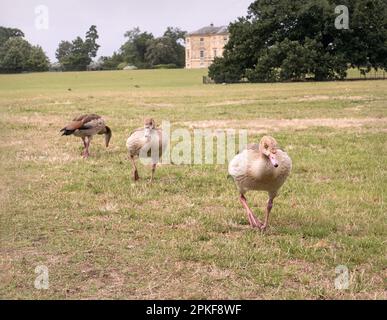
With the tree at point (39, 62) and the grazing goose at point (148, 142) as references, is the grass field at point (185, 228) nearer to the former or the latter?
the grazing goose at point (148, 142)

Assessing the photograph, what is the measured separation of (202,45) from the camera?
380 ft

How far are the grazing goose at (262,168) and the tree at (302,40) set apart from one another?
48.2 metres

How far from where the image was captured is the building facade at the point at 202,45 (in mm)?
109688

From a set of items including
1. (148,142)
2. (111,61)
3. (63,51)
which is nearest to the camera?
(148,142)

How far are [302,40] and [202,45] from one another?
59.9m

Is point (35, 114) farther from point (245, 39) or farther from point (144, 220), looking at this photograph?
point (245, 39)

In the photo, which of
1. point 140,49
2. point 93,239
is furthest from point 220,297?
point 140,49

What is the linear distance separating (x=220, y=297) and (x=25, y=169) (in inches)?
294

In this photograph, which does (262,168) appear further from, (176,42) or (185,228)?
(176,42)

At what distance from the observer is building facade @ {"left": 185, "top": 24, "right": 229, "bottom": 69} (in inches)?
4318

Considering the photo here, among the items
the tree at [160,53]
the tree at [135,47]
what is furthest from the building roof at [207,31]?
the tree at [135,47]

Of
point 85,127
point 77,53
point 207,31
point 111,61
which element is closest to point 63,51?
point 77,53

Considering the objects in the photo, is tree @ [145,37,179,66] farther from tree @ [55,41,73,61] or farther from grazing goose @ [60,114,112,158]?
grazing goose @ [60,114,112,158]

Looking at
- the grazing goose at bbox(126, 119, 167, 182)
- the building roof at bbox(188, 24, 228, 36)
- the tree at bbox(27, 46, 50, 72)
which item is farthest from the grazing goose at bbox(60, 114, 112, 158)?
the building roof at bbox(188, 24, 228, 36)
